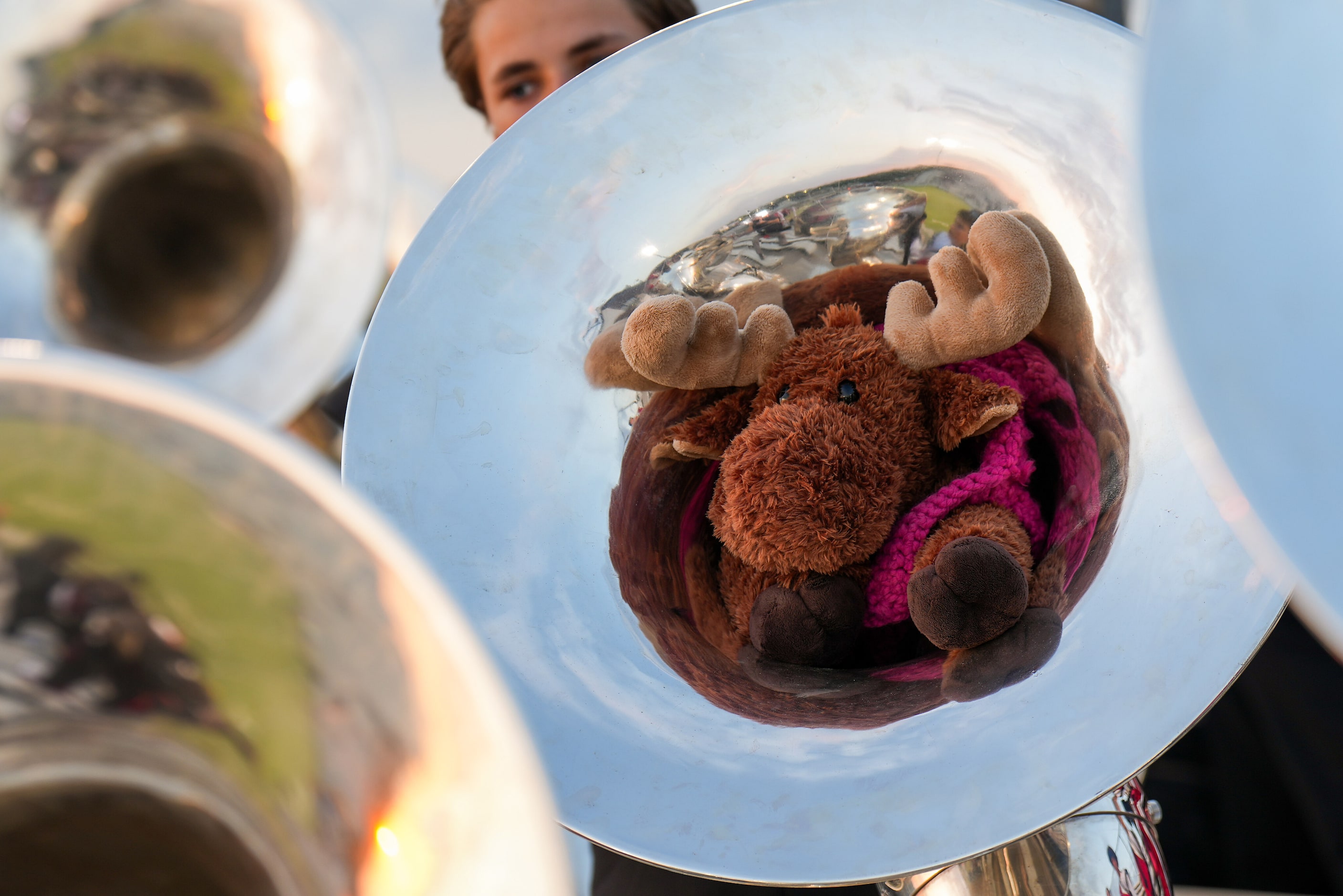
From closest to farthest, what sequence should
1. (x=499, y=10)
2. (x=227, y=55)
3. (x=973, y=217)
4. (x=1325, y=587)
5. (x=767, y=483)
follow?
1. (x=1325, y=587)
2. (x=767, y=483)
3. (x=973, y=217)
4. (x=499, y=10)
5. (x=227, y=55)

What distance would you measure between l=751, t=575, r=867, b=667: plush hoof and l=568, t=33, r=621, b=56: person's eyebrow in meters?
0.68

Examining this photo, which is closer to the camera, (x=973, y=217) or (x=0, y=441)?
(x=0, y=441)

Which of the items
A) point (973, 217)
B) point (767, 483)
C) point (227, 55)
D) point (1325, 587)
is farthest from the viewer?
point (227, 55)

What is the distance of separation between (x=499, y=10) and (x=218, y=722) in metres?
0.81

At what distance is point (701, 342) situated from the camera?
0.49m

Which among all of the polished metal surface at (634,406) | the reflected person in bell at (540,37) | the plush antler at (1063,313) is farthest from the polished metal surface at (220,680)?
the reflected person in bell at (540,37)

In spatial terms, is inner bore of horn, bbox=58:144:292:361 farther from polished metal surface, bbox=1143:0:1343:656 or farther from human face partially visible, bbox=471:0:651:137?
polished metal surface, bbox=1143:0:1343:656

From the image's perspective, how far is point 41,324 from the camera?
1.10 m

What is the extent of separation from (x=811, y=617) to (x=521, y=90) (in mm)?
752

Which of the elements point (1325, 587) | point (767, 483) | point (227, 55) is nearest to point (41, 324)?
point (227, 55)

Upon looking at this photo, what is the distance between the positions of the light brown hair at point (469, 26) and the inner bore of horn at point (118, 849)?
0.81 metres

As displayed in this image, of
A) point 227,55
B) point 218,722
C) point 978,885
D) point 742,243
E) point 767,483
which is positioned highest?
point 227,55

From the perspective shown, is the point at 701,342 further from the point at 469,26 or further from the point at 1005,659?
the point at 469,26

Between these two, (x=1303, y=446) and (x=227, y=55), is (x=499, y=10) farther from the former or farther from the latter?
(x=1303, y=446)
